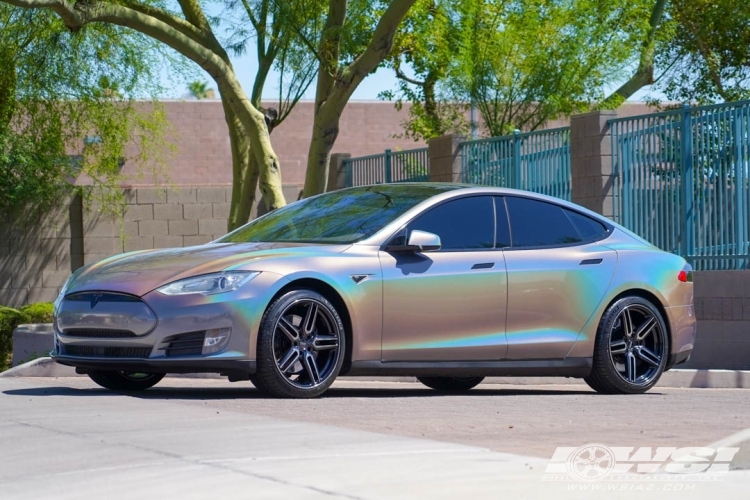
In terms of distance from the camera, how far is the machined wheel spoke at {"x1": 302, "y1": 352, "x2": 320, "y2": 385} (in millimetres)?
8172

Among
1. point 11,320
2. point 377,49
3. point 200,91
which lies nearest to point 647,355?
point 377,49

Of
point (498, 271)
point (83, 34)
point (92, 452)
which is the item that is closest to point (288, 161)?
point (83, 34)

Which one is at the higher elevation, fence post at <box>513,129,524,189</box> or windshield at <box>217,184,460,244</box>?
fence post at <box>513,129,524,189</box>

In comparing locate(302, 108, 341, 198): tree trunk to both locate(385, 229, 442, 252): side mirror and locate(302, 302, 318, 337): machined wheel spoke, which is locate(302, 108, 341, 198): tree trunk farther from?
locate(302, 302, 318, 337): machined wheel spoke

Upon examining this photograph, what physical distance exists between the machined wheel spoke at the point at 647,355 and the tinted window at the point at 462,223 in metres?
1.52

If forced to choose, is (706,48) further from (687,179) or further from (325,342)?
(325,342)

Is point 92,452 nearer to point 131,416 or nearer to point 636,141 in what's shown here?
point 131,416

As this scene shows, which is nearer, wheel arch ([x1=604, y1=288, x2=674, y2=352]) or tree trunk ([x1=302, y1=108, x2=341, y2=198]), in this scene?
wheel arch ([x1=604, y1=288, x2=674, y2=352])

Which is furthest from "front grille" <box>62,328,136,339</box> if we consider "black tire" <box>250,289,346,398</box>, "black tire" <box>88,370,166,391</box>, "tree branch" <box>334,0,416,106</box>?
"tree branch" <box>334,0,416,106</box>

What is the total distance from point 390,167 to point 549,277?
11.4 metres

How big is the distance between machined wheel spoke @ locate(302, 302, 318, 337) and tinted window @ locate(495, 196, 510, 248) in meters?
1.71

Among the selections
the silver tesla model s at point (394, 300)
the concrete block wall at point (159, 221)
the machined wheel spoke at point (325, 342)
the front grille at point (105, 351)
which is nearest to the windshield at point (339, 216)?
the silver tesla model s at point (394, 300)

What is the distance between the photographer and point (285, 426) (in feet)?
21.9

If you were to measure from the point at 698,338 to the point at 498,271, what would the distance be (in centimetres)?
582
